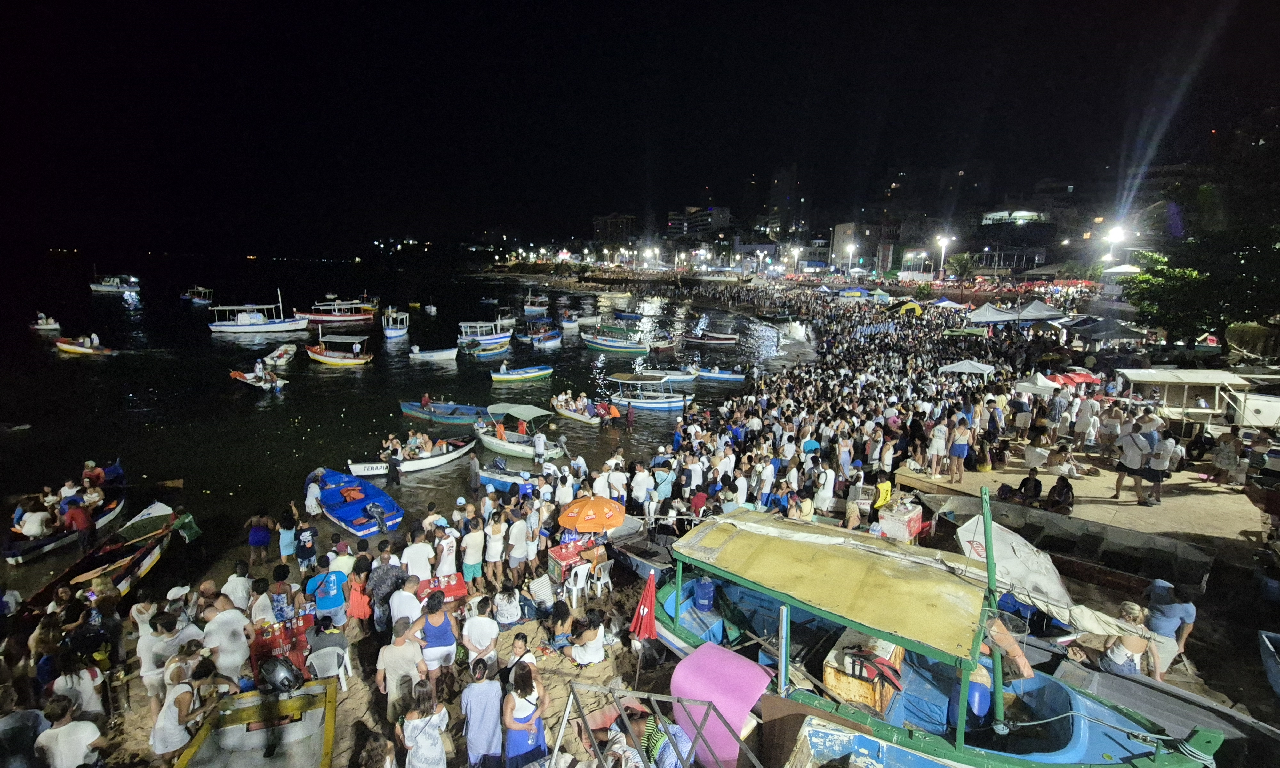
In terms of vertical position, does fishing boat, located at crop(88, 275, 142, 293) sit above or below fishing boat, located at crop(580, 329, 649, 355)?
above

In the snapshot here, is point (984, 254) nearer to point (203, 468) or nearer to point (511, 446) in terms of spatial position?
point (511, 446)

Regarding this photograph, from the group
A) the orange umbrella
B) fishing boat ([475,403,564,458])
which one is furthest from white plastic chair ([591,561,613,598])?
fishing boat ([475,403,564,458])

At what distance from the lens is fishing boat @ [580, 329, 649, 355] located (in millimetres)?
43406

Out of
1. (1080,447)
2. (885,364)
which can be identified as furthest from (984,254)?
(1080,447)

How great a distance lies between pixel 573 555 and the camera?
358 inches

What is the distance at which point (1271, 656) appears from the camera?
647cm

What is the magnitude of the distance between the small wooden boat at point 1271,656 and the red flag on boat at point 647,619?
7238mm

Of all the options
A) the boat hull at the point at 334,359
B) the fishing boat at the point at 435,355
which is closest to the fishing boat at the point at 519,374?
the fishing boat at the point at 435,355

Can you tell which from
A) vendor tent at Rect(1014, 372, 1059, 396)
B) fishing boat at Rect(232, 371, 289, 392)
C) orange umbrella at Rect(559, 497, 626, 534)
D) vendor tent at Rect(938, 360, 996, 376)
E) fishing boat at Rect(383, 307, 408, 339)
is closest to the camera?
orange umbrella at Rect(559, 497, 626, 534)

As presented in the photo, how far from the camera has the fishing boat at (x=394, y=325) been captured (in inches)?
1927

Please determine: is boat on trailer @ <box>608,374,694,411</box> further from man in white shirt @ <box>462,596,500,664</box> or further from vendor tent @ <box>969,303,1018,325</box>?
man in white shirt @ <box>462,596,500,664</box>

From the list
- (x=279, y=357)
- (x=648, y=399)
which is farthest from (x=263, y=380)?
(x=648, y=399)

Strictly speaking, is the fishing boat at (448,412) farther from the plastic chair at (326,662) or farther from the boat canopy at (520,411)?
the plastic chair at (326,662)

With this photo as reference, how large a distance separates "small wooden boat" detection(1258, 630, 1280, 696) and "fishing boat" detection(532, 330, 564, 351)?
43715 mm
